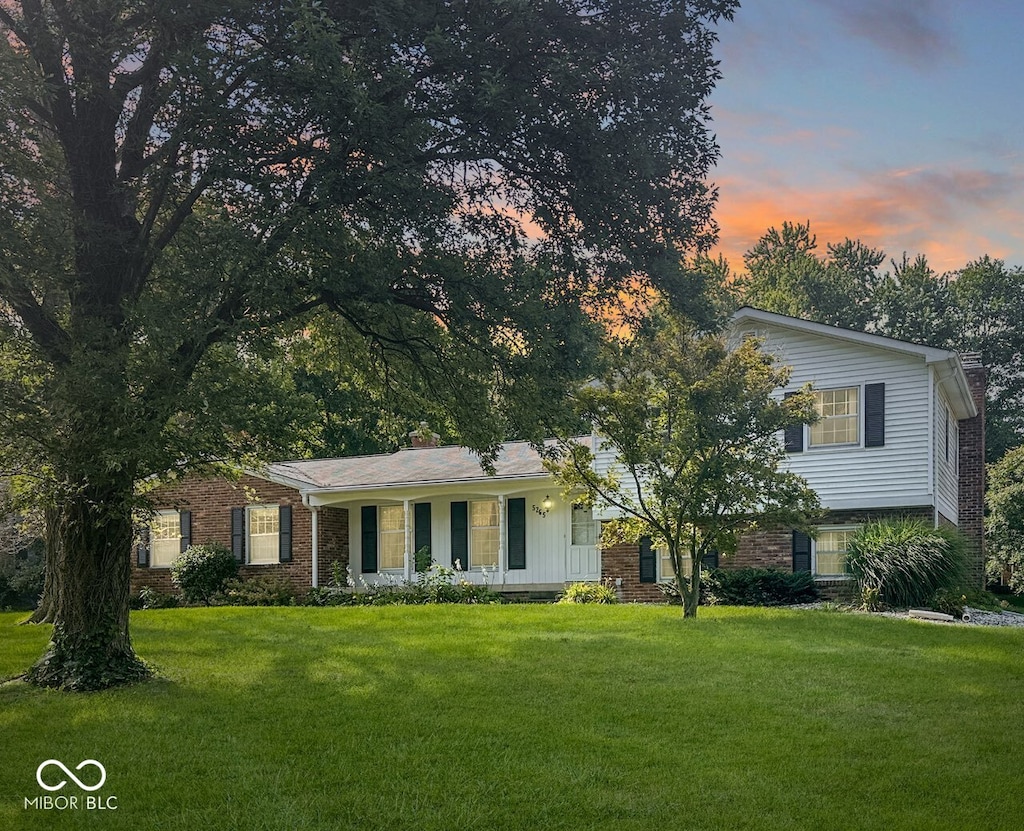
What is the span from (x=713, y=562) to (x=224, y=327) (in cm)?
1429

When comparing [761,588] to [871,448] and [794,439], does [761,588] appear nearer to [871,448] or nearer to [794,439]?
[794,439]

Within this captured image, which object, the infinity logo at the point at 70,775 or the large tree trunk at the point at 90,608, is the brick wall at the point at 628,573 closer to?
the large tree trunk at the point at 90,608

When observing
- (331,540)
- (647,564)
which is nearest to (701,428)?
(647,564)

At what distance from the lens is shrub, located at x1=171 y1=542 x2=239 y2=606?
25797 mm

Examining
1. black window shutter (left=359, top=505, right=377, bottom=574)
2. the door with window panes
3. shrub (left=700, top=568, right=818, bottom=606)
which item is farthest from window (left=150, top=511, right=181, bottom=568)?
shrub (left=700, top=568, right=818, bottom=606)

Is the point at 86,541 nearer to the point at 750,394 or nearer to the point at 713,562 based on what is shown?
the point at 750,394

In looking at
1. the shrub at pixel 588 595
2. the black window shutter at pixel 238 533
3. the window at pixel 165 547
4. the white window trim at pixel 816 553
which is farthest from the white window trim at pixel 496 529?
the window at pixel 165 547

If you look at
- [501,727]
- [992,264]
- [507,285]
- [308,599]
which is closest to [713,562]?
[308,599]

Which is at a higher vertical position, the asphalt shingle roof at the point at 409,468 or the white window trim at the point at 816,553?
the asphalt shingle roof at the point at 409,468

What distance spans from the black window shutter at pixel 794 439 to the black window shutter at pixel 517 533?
22.4 feet

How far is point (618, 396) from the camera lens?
51.7 ft

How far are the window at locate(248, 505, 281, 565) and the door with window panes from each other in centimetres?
748

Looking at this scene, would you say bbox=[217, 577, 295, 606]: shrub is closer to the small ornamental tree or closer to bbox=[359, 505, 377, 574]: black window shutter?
bbox=[359, 505, 377, 574]: black window shutter

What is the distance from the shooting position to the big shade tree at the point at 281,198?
9.91 metres
